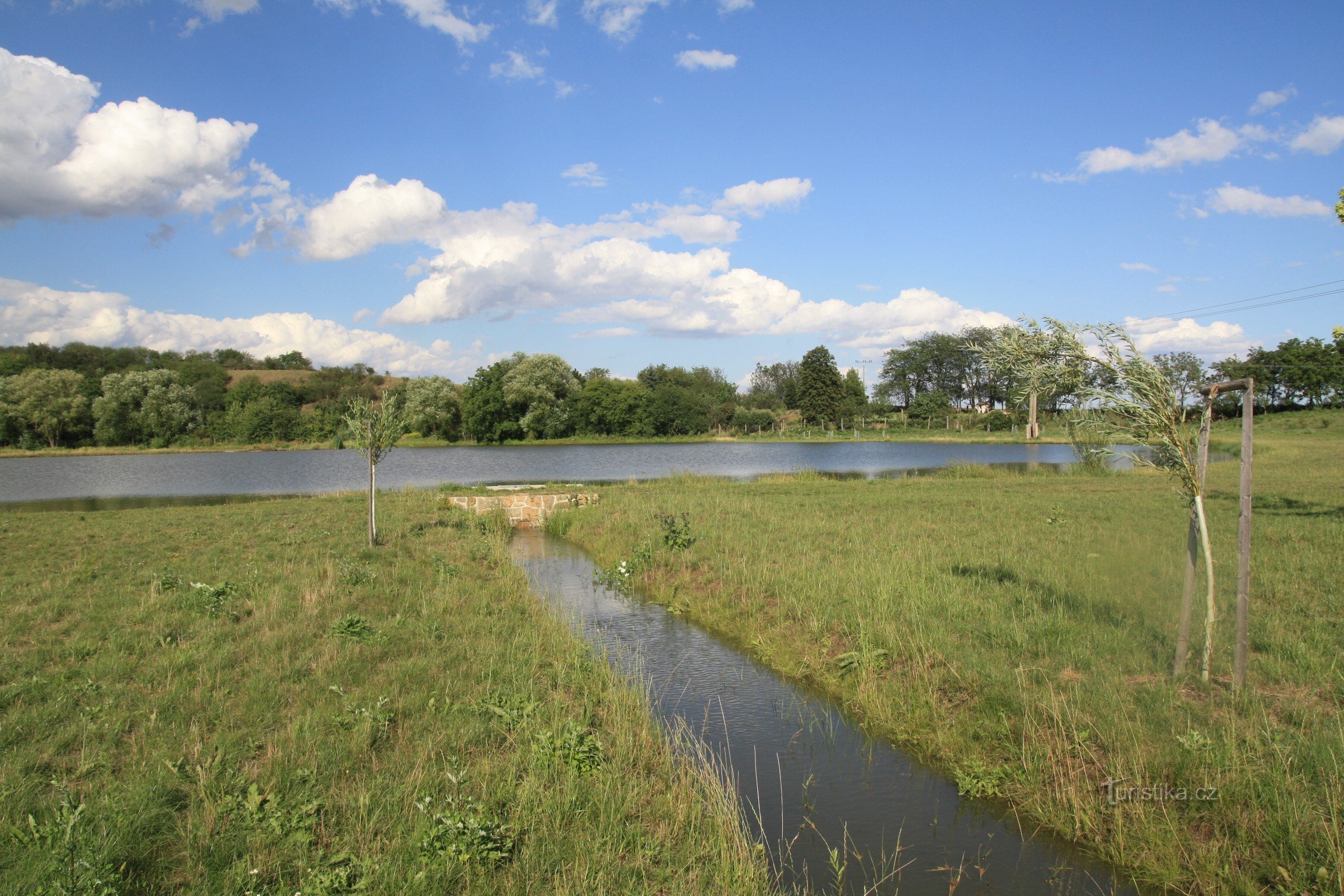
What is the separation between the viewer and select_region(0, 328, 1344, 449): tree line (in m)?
59.8

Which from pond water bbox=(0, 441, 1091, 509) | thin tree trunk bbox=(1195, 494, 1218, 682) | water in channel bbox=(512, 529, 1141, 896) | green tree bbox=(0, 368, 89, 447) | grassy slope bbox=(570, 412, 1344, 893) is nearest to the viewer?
grassy slope bbox=(570, 412, 1344, 893)

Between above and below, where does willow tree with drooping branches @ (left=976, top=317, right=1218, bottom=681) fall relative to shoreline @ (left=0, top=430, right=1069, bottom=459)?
above

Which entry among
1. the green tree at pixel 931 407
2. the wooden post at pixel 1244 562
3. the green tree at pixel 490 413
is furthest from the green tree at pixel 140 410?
the green tree at pixel 931 407

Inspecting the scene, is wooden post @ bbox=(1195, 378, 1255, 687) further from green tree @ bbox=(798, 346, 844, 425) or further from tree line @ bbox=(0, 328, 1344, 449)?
green tree @ bbox=(798, 346, 844, 425)

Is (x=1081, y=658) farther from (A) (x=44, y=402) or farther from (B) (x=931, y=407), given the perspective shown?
(B) (x=931, y=407)

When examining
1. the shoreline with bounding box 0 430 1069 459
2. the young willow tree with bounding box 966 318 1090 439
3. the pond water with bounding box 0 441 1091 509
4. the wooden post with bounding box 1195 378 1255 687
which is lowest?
the pond water with bounding box 0 441 1091 509

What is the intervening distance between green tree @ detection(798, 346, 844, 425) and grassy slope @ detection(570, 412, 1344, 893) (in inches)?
2792

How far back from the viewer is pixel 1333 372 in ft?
193

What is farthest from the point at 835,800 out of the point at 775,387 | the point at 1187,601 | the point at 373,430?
the point at 775,387

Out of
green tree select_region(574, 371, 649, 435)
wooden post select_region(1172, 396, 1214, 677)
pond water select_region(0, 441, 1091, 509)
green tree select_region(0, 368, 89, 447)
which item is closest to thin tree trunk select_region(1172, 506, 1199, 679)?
wooden post select_region(1172, 396, 1214, 677)

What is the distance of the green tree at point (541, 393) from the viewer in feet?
237

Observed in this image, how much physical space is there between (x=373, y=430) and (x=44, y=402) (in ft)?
203

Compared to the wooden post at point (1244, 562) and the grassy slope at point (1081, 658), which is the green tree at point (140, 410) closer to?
the grassy slope at point (1081, 658)

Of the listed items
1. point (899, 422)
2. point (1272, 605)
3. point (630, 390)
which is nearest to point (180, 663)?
point (1272, 605)
